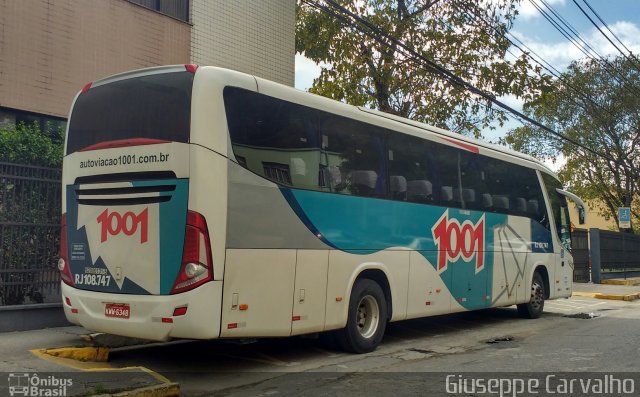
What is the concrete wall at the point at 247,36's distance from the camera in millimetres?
13568

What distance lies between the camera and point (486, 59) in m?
17.8

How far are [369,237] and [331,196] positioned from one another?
99 cm

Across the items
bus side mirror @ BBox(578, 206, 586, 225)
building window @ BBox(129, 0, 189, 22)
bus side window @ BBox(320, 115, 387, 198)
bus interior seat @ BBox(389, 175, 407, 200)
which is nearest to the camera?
bus side window @ BBox(320, 115, 387, 198)

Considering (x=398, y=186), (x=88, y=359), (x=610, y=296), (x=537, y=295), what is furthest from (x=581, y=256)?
(x=88, y=359)

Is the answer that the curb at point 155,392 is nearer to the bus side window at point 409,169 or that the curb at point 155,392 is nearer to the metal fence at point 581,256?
the bus side window at point 409,169

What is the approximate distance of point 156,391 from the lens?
589cm

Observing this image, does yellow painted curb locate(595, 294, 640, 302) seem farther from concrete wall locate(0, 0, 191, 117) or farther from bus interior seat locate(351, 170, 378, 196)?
concrete wall locate(0, 0, 191, 117)

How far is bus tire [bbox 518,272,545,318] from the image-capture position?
13492mm

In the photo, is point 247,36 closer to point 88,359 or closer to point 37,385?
point 88,359

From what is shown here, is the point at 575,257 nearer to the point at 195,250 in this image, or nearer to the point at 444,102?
the point at 444,102

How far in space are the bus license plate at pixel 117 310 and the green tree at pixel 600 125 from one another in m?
30.9

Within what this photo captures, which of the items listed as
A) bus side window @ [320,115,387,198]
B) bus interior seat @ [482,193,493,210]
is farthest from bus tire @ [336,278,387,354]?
bus interior seat @ [482,193,493,210]

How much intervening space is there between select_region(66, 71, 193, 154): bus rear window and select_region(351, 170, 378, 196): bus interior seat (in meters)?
2.73

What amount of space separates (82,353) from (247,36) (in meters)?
8.84
